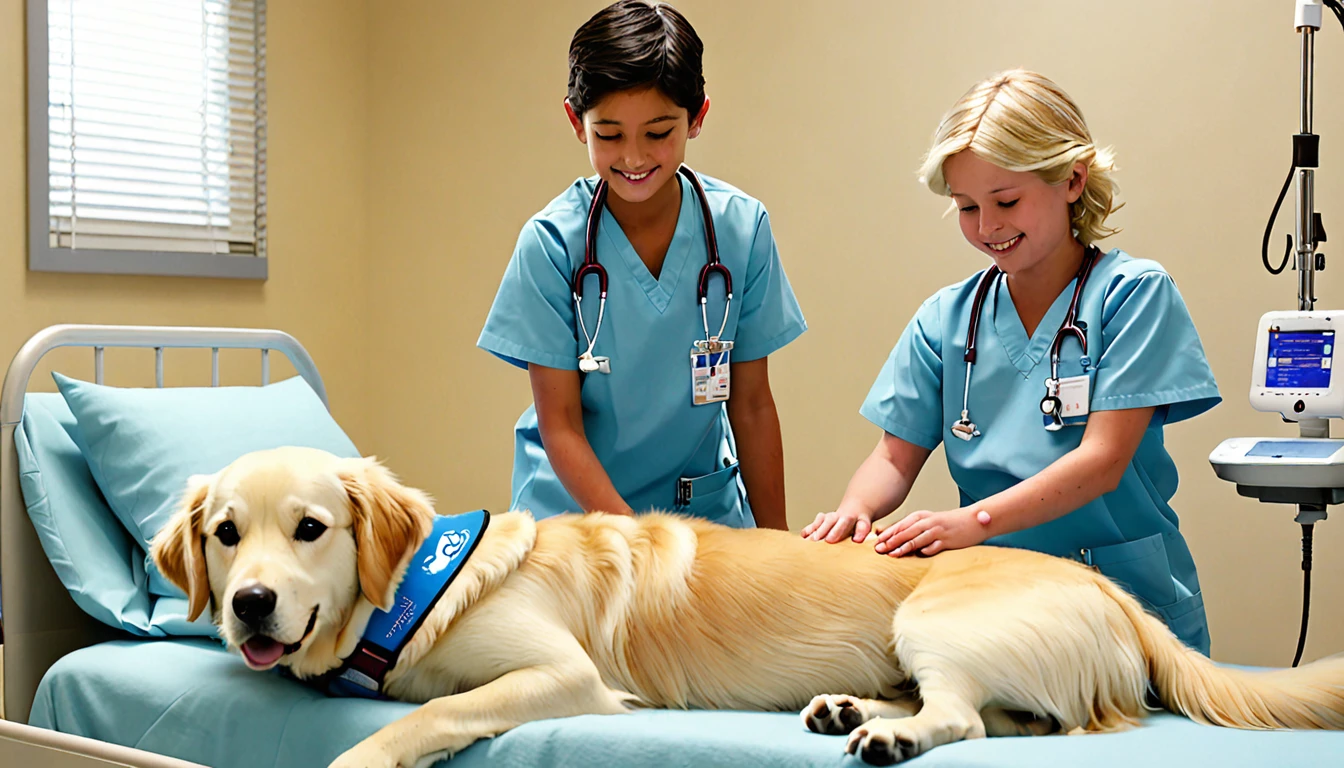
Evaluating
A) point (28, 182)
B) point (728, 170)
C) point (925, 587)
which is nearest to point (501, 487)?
point (728, 170)

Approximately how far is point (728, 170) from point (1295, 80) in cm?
155

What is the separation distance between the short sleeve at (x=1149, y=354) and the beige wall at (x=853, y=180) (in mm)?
1116

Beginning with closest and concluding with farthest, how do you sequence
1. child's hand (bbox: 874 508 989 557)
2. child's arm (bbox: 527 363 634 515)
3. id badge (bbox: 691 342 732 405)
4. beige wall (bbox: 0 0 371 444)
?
child's hand (bbox: 874 508 989 557) < child's arm (bbox: 527 363 634 515) < id badge (bbox: 691 342 732 405) < beige wall (bbox: 0 0 371 444)

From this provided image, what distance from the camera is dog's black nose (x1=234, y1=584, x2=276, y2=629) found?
4.49 feet

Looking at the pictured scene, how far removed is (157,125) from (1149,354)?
304 cm

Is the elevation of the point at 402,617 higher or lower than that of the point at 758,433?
lower

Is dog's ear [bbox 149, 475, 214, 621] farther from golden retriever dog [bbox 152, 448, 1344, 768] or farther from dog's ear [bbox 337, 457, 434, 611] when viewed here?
dog's ear [bbox 337, 457, 434, 611]

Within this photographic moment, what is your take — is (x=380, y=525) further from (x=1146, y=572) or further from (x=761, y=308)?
(x=1146, y=572)

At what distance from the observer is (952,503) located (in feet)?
10.1

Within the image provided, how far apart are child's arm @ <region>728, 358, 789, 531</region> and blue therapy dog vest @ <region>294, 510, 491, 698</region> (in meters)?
0.77

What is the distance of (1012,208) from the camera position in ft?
5.74

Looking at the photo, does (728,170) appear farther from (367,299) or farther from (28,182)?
(28,182)

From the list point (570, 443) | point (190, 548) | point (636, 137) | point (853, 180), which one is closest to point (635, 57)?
point (636, 137)

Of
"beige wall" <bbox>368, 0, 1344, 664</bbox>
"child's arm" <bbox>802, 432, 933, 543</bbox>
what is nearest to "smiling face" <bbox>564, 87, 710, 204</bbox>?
→ "child's arm" <bbox>802, 432, 933, 543</bbox>
